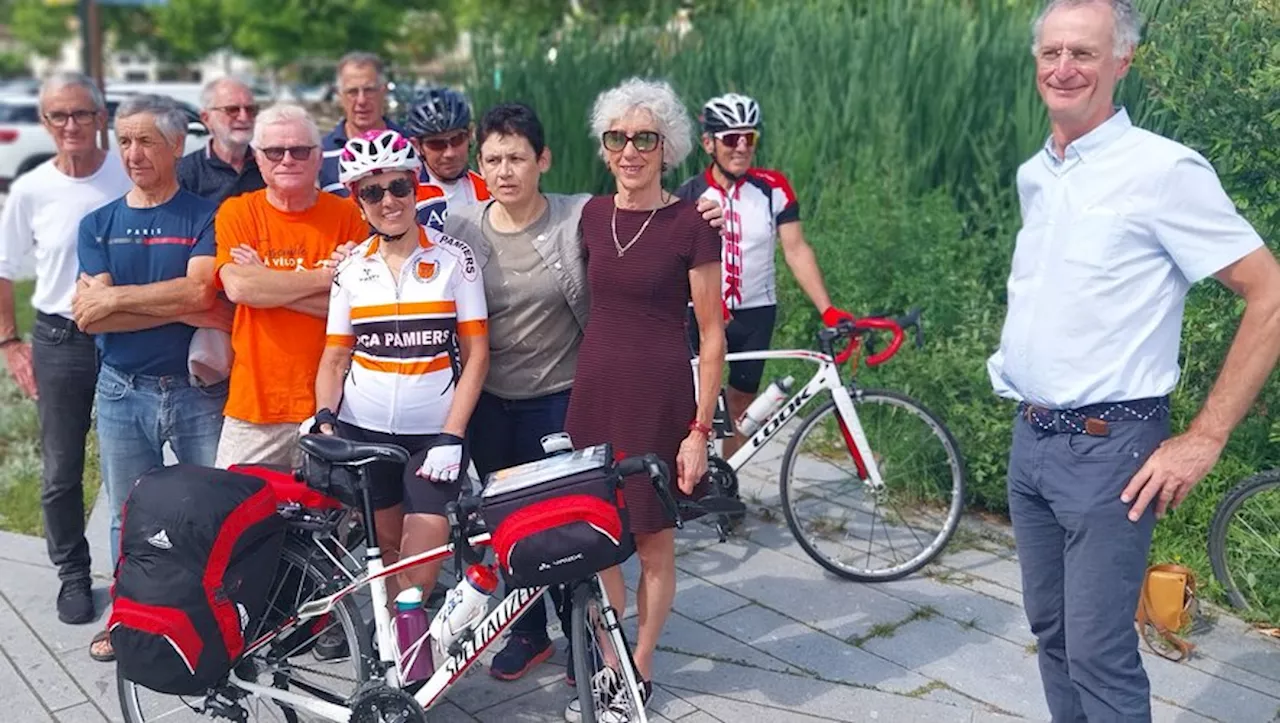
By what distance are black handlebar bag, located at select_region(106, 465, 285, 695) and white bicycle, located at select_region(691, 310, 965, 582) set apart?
206 centimetres

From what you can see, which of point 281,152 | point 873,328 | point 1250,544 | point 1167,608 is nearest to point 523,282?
point 281,152

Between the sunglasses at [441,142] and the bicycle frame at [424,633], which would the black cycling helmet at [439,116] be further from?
the bicycle frame at [424,633]

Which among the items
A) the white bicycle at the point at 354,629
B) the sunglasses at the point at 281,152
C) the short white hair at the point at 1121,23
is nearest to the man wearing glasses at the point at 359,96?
the sunglasses at the point at 281,152

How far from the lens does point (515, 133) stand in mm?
3346

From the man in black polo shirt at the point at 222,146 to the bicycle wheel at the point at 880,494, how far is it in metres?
2.61

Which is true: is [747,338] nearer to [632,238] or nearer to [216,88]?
[632,238]

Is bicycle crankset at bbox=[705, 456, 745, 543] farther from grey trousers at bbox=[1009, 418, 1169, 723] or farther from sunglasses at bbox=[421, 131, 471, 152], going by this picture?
grey trousers at bbox=[1009, 418, 1169, 723]

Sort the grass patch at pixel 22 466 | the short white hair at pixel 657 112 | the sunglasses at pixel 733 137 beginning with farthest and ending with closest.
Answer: the grass patch at pixel 22 466
the sunglasses at pixel 733 137
the short white hair at pixel 657 112

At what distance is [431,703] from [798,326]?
4085 millimetres

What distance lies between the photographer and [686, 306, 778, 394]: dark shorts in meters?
5.12

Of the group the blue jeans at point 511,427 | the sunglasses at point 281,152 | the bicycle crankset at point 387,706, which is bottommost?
the bicycle crankset at point 387,706

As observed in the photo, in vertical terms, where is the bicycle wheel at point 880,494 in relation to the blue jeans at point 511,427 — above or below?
below

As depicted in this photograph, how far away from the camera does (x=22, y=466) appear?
612cm

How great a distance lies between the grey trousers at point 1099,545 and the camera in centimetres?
259
